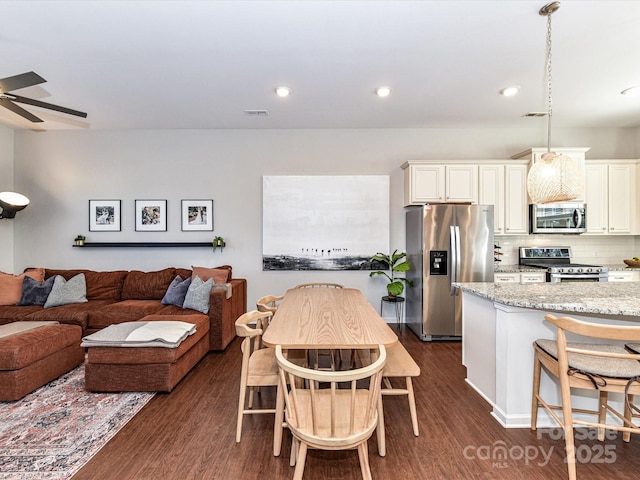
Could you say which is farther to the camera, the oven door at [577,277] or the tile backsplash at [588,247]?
the tile backsplash at [588,247]

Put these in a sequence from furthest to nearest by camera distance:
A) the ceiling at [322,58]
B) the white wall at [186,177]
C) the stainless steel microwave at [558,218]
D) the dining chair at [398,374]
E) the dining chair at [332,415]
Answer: the white wall at [186,177], the stainless steel microwave at [558,218], the ceiling at [322,58], the dining chair at [398,374], the dining chair at [332,415]

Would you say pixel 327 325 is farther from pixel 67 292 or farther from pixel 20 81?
pixel 67 292

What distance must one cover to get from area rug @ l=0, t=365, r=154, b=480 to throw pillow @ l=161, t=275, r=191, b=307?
3.94 feet

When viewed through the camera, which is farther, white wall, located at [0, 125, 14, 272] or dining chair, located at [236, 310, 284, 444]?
white wall, located at [0, 125, 14, 272]

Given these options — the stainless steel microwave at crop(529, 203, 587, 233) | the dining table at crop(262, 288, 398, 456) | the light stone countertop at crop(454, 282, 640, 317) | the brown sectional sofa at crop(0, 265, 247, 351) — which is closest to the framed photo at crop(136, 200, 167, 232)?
the brown sectional sofa at crop(0, 265, 247, 351)

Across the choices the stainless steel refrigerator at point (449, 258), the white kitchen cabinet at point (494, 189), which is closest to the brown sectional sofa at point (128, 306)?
the stainless steel refrigerator at point (449, 258)

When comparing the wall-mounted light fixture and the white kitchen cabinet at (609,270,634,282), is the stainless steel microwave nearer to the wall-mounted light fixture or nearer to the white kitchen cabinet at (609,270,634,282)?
the white kitchen cabinet at (609,270,634,282)

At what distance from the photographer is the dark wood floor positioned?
5.87 ft

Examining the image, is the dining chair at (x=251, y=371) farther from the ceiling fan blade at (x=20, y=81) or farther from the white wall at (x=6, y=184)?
the white wall at (x=6, y=184)

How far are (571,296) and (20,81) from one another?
4.12 meters

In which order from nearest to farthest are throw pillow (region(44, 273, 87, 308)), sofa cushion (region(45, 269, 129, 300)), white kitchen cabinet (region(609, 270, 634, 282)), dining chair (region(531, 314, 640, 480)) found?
A: 1. dining chair (region(531, 314, 640, 480))
2. throw pillow (region(44, 273, 87, 308))
3. white kitchen cabinet (region(609, 270, 634, 282))
4. sofa cushion (region(45, 269, 129, 300))

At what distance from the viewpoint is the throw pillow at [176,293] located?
389 cm

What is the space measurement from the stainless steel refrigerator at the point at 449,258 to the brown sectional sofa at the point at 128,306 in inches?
94.9

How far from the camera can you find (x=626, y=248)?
4.64 meters
